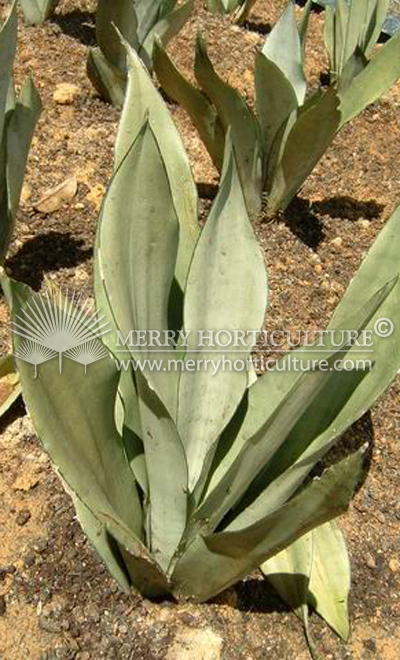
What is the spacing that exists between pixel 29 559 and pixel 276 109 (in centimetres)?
104

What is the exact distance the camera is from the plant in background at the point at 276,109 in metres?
1.71

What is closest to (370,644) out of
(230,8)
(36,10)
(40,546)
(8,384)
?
(40,546)

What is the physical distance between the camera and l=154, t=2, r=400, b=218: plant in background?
1.71 meters

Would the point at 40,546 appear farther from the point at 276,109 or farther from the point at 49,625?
the point at 276,109

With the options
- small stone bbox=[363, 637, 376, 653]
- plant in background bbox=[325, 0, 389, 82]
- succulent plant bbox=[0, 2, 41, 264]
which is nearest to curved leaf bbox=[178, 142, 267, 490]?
small stone bbox=[363, 637, 376, 653]

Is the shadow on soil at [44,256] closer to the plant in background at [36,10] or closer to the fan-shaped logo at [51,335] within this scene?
the fan-shaped logo at [51,335]

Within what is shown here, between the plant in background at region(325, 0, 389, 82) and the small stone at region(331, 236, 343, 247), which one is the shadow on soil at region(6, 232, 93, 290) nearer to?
the small stone at region(331, 236, 343, 247)

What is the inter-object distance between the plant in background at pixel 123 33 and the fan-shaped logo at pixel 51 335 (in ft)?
4.43

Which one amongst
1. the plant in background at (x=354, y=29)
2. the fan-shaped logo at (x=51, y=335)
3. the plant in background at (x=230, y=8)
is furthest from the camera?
the plant in background at (x=230, y=8)

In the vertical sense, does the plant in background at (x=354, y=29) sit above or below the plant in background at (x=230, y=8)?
above

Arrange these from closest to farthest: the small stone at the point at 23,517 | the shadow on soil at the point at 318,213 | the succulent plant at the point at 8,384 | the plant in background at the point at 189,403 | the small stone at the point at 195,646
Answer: the plant in background at the point at 189,403, the small stone at the point at 195,646, the small stone at the point at 23,517, the succulent plant at the point at 8,384, the shadow on soil at the point at 318,213

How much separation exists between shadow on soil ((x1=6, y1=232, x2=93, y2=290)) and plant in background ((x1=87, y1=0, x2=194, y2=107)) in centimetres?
55

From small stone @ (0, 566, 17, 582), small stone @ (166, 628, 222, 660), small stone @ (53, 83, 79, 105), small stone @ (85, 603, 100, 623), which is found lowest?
small stone @ (0, 566, 17, 582)

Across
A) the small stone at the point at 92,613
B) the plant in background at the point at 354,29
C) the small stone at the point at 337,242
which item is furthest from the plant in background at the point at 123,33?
the small stone at the point at 92,613
